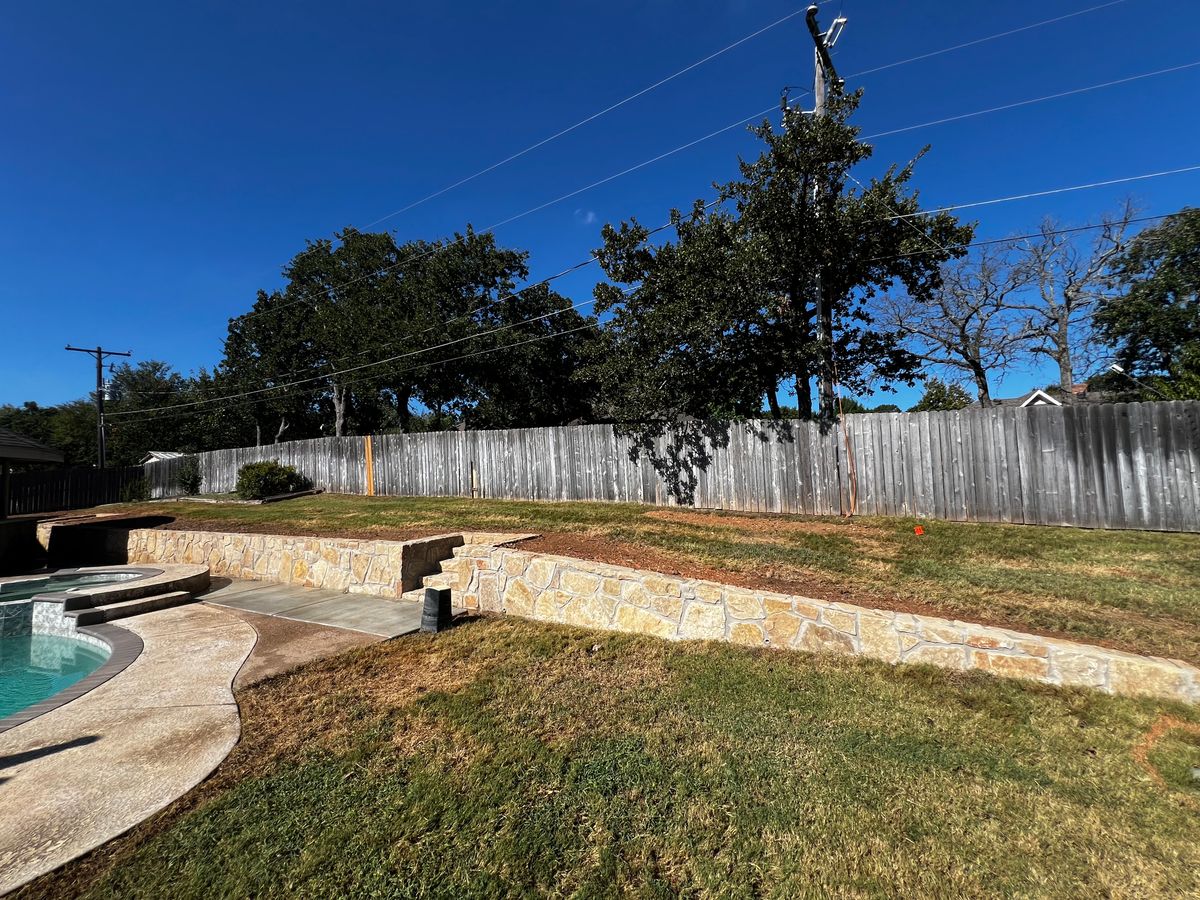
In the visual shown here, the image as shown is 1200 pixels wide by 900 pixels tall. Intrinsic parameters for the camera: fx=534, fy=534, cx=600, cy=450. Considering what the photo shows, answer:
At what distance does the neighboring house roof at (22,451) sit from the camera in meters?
11.6

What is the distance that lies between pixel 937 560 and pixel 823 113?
27.5 ft

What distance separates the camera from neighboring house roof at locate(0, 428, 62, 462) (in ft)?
38.2

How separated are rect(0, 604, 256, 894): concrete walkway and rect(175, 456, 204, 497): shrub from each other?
2158 centimetres

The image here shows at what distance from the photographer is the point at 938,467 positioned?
9125 mm

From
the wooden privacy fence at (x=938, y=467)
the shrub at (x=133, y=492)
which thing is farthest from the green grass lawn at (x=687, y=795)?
the shrub at (x=133, y=492)

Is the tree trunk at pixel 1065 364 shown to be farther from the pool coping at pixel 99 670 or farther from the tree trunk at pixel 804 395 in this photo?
the pool coping at pixel 99 670

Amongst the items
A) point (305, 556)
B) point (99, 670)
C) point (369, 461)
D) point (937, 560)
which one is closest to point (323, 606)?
point (305, 556)

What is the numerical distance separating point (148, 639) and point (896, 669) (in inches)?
275

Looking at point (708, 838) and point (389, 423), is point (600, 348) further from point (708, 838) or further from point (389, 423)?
point (389, 423)

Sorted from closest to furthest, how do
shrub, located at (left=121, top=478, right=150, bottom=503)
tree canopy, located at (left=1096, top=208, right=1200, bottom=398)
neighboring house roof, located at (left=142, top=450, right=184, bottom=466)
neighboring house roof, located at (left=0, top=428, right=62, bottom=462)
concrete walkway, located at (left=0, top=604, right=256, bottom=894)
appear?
concrete walkway, located at (left=0, top=604, right=256, bottom=894) → neighboring house roof, located at (left=0, top=428, right=62, bottom=462) → tree canopy, located at (left=1096, top=208, right=1200, bottom=398) → shrub, located at (left=121, top=478, right=150, bottom=503) → neighboring house roof, located at (left=142, top=450, right=184, bottom=466)

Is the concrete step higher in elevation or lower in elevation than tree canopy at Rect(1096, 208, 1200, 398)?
lower

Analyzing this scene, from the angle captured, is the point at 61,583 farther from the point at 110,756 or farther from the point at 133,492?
the point at 133,492

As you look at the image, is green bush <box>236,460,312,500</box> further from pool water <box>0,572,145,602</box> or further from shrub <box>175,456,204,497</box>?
pool water <box>0,572,145,602</box>

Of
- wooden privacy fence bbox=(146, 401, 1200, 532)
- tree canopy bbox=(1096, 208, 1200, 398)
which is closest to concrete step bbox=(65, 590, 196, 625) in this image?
wooden privacy fence bbox=(146, 401, 1200, 532)
